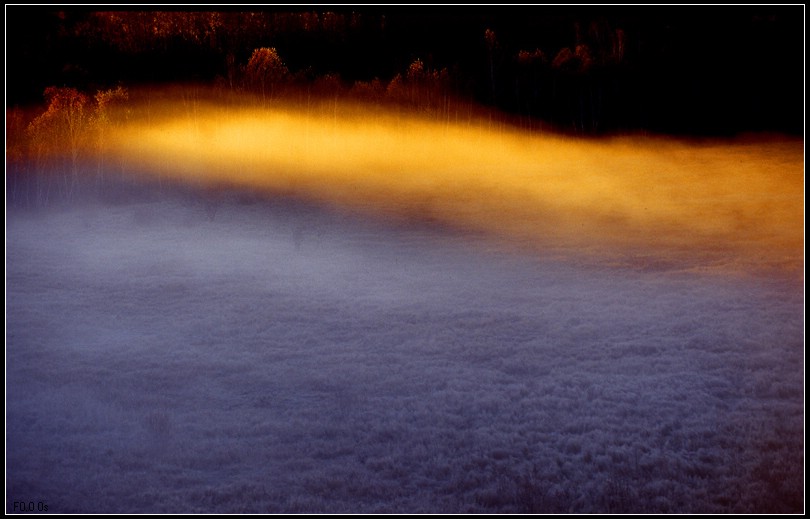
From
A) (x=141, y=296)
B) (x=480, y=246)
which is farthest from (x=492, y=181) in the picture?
(x=141, y=296)

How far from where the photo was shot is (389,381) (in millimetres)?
3617

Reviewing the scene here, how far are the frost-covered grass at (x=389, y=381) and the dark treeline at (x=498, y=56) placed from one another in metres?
3.51

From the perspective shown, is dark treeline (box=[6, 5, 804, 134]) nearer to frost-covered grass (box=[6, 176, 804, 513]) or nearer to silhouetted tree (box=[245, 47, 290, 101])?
silhouetted tree (box=[245, 47, 290, 101])

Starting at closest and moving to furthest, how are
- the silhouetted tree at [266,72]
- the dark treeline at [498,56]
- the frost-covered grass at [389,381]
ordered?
the frost-covered grass at [389,381]
the dark treeline at [498,56]
the silhouetted tree at [266,72]

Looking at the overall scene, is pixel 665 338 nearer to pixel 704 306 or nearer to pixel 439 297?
pixel 704 306

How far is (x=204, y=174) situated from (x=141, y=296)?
303cm

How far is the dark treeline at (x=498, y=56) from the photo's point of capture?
852 centimetres

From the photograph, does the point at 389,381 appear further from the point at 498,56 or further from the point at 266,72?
the point at 498,56

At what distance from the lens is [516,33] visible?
920cm

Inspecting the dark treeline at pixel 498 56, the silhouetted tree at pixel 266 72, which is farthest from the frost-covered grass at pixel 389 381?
the dark treeline at pixel 498 56

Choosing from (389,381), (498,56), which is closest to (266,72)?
(498,56)

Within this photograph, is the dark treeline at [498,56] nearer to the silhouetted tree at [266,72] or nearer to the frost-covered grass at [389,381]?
the silhouetted tree at [266,72]

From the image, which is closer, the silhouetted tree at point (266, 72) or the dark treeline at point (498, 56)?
the dark treeline at point (498, 56)

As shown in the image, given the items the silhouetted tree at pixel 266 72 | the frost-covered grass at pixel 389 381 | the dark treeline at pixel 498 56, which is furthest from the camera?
the silhouetted tree at pixel 266 72
